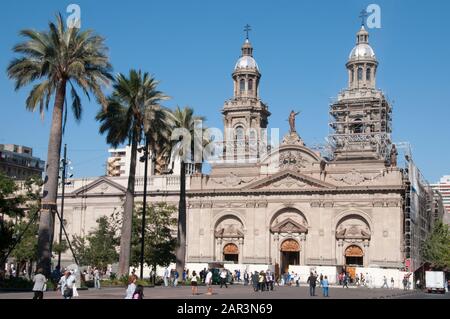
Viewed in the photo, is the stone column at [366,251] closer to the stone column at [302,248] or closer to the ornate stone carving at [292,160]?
the stone column at [302,248]

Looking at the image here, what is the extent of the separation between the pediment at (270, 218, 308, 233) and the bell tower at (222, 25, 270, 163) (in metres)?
11.1

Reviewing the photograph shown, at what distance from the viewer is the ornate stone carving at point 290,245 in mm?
75750

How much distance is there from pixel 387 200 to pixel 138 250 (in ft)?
88.7

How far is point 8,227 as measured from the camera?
4850 centimetres

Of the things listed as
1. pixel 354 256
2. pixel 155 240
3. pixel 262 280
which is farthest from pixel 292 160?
pixel 262 280

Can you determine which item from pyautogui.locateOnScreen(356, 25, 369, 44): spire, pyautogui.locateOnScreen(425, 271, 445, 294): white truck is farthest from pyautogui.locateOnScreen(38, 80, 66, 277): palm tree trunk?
pyautogui.locateOnScreen(356, 25, 369, 44): spire

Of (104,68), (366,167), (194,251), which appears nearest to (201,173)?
(194,251)

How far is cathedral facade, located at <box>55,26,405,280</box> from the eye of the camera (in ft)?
237

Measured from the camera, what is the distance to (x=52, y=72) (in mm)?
38562

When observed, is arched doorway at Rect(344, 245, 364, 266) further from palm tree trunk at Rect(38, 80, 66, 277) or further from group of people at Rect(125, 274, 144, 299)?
group of people at Rect(125, 274, 144, 299)
